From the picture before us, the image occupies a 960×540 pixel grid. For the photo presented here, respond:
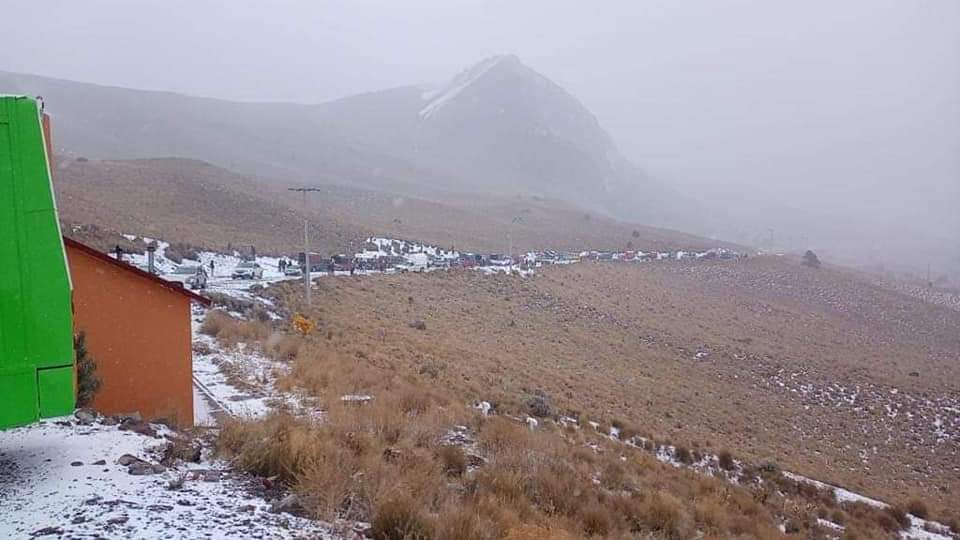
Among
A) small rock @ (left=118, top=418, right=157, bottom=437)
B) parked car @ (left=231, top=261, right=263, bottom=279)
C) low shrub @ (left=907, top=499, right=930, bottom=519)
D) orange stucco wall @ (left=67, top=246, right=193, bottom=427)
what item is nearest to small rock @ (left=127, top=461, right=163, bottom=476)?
small rock @ (left=118, top=418, right=157, bottom=437)

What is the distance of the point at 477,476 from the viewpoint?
8.13m

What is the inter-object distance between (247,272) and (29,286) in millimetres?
36447

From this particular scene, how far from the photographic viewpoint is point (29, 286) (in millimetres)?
5320

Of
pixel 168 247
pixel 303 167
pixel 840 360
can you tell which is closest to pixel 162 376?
pixel 168 247

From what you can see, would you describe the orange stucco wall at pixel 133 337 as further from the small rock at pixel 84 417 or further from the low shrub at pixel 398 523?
the low shrub at pixel 398 523

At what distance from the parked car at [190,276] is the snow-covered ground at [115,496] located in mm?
24631

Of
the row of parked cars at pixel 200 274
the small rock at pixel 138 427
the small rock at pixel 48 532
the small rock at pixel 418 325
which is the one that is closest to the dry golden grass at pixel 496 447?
the small rock at pixel 418 325

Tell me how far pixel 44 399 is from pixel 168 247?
3997 cm

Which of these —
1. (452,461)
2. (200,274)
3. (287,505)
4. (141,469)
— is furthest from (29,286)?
(200,274)

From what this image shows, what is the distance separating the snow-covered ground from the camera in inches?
205

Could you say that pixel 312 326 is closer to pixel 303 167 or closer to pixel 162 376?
pixel 162 376

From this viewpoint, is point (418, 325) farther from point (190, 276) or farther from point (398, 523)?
point (398, 523)

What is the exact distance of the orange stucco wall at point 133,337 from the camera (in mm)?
10695

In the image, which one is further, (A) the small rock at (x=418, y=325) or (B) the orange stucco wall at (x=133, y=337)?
(A) the small rock at (x=418, y=325)
